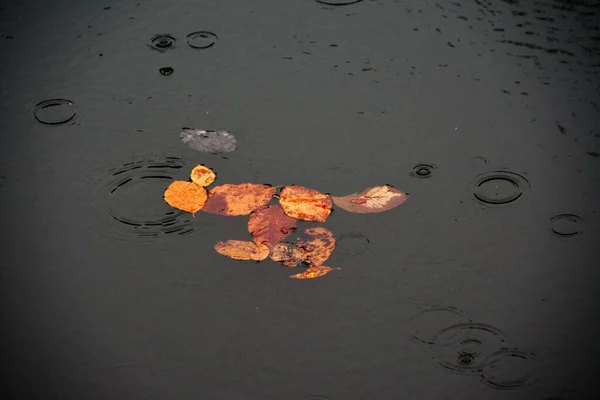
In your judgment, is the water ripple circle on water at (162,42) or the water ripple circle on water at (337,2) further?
the water ripple circle on water at (337,2)

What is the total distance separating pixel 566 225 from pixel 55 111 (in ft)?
4.93

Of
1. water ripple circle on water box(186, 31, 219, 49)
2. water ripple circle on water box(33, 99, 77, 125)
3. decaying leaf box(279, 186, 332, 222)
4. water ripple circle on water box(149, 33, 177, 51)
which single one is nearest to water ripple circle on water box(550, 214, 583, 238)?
decaying leaf box(279, 186, 332, 222)

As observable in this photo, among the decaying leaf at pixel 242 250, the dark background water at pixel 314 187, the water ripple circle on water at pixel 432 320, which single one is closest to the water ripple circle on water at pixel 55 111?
the dark background water at pixel 314 187

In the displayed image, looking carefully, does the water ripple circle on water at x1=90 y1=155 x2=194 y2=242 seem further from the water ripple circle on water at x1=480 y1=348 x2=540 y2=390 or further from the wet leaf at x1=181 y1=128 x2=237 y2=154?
the water ripple circle on water at x1=480 y1=348 x2=540 y2=390

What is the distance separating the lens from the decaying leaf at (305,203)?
2.31m

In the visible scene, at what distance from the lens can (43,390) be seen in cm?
206

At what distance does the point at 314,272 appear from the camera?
221 centimetres

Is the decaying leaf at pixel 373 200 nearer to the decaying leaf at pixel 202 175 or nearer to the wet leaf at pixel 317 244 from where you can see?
the wet leaf at pixel 317 244

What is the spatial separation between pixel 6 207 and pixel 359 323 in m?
1.01

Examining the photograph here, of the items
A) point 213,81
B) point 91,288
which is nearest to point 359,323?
point 91,288

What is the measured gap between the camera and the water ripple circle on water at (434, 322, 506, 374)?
2.07 m

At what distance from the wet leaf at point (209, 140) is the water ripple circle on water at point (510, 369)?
927 mm

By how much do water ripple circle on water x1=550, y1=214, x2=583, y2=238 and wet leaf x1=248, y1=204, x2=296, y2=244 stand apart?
27.1 inches

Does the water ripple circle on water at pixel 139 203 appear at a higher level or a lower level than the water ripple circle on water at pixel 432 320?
higher
